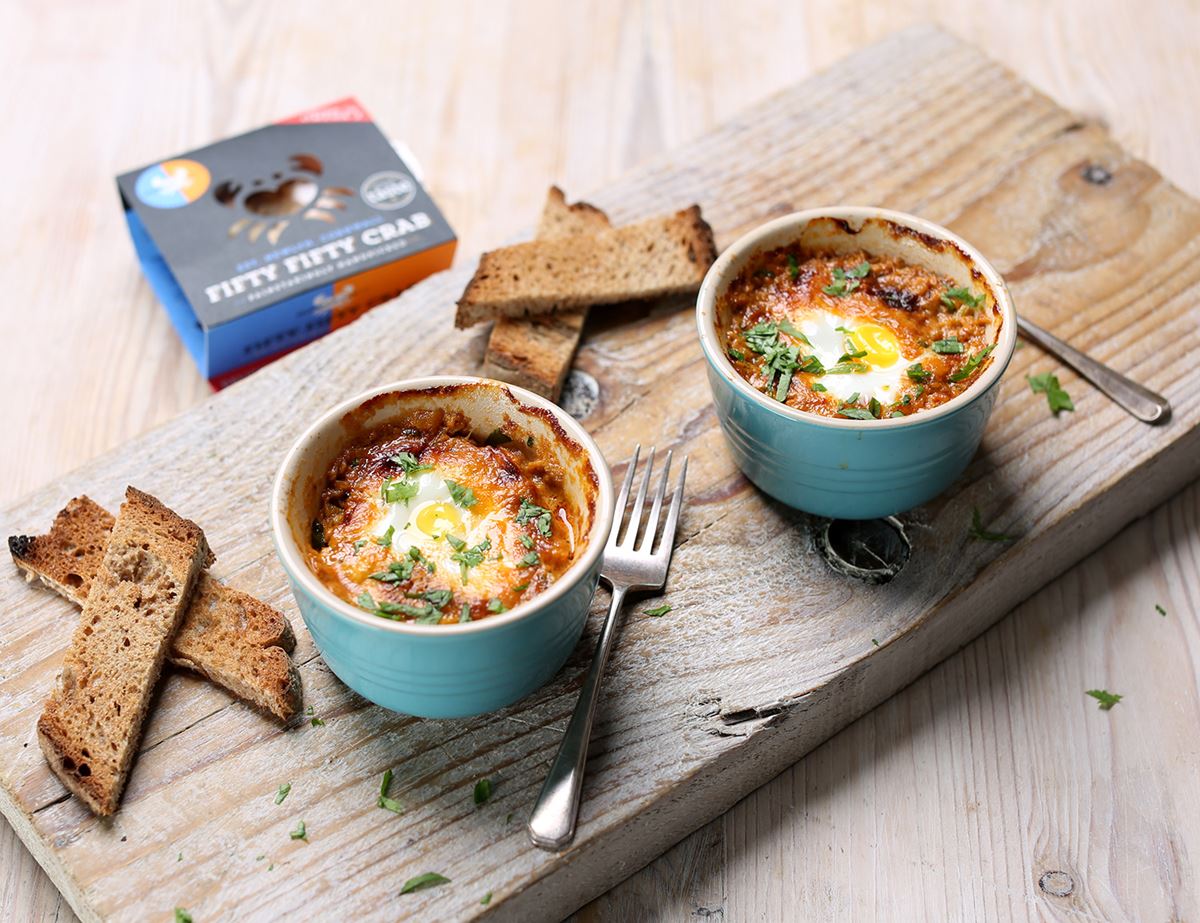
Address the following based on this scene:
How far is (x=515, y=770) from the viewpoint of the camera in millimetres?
2379

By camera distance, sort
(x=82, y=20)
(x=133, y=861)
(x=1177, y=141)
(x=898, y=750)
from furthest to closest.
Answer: (x=82, y=20), (x=1177, y=141), (x=898, y=750), (x=133, y=861)

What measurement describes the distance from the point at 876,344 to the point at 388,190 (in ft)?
4.95

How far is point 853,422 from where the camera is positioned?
2449mm

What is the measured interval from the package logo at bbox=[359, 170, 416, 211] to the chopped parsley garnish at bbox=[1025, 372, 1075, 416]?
5.49ft

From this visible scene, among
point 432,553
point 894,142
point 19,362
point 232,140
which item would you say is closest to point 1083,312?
point 894,142

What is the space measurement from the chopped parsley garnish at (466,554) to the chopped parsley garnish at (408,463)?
0.56 feet

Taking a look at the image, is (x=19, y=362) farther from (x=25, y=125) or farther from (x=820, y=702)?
(x=820, y=702)

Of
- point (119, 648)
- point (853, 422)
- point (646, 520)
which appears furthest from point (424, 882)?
point (853, 422)

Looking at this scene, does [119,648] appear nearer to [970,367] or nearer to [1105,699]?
[970,367]

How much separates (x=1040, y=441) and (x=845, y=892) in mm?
1076

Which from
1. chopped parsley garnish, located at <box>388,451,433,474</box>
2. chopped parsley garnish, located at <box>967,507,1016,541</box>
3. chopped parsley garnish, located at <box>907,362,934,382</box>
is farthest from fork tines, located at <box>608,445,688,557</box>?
chopped parsley garnish, located at <box>967,507,1016,541</box>

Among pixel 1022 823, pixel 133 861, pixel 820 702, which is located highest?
pixel 133 861

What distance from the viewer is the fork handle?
2.28 metres

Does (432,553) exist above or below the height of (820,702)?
above
